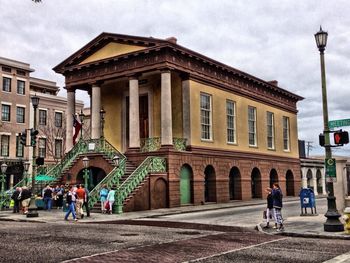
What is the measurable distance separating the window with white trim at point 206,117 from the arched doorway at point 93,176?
24.3 ft

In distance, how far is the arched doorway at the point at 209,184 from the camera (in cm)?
3180

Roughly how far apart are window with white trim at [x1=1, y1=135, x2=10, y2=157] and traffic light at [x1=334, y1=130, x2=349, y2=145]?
4100 cm

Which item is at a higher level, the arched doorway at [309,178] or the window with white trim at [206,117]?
the window with white trim at [206,117]

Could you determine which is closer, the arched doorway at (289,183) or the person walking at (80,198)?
the person walking at (80,198)

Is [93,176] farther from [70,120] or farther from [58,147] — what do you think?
[58,147]

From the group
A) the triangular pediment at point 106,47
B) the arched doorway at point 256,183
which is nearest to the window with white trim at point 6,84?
the triangular pediment at point 106,47

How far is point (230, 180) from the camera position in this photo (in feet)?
115

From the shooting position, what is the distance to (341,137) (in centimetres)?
Answer: 1497

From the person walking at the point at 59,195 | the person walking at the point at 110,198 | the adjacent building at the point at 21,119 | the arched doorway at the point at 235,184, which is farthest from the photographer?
the adjacent building at the point at 21,119

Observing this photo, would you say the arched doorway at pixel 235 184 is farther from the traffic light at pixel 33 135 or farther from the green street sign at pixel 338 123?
the green street sign at pixel 338 123

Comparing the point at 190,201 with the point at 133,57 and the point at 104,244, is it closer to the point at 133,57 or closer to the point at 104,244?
the point at 133,57

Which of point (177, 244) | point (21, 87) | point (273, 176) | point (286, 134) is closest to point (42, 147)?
point (21, 87)

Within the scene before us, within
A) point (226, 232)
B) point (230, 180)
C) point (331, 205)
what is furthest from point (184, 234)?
point (230, 180)

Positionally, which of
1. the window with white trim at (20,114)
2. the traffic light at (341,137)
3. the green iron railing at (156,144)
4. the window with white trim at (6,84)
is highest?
the window with white trim at (6,84)
